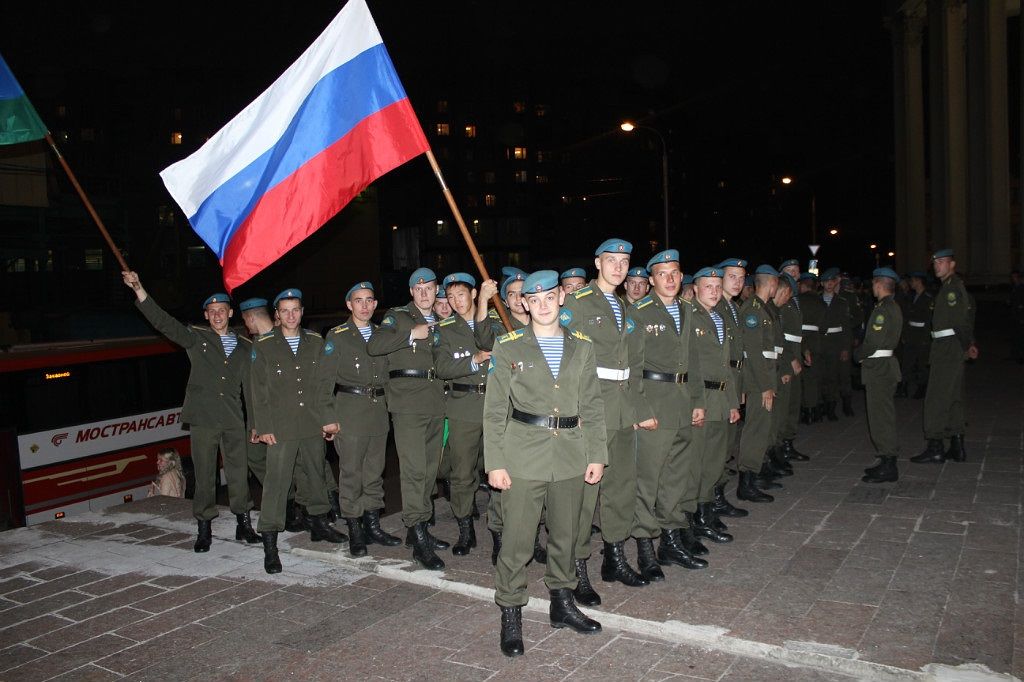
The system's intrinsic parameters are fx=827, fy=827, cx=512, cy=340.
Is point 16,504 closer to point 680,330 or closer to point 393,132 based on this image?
point 393,132

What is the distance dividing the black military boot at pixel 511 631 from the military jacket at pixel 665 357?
1951 mm

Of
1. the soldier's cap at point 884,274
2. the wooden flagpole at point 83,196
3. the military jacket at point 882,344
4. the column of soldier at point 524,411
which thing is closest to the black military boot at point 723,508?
the column of soldier at point 524,411

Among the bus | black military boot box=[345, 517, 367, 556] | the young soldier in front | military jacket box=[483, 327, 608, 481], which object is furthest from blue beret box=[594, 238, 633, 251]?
the bus

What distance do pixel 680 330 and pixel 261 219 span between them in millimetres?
3243

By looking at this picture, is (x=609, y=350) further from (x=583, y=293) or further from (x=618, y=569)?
(x=618, y=569)

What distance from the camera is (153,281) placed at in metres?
35.6

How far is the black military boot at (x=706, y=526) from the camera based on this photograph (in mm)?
6754

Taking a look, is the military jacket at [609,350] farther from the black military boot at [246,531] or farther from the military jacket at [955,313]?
the military jacket at [955,313]

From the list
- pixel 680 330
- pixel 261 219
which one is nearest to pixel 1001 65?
pixel 680 330

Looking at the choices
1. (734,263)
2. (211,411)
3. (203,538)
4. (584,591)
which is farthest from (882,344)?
(203,538)

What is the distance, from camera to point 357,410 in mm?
7055

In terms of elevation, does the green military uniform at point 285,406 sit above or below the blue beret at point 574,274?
below

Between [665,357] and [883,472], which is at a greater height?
[665,357]

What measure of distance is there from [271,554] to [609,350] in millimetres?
3143
